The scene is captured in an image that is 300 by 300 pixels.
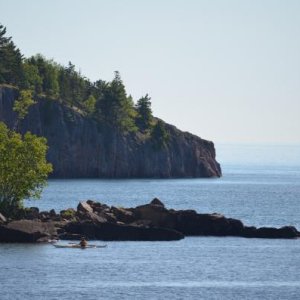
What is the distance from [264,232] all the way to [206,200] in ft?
231

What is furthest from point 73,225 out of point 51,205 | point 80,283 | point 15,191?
point 51,205

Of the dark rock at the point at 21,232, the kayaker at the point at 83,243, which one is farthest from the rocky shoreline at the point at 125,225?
the kayaker at the point at 83,243

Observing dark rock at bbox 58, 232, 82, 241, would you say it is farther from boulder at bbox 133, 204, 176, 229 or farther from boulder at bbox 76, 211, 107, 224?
boulder at bbox 133, 204, 176, 229

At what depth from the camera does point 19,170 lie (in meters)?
121

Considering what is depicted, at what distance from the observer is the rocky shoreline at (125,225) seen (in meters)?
114

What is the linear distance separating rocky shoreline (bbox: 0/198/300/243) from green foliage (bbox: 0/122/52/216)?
180 cm

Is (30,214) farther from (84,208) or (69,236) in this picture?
(69,236)

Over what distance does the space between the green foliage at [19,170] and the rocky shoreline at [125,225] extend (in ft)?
5.90

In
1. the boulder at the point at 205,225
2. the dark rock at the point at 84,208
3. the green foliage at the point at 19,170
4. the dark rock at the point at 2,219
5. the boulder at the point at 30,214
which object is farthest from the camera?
the boulder at the point at 205,225

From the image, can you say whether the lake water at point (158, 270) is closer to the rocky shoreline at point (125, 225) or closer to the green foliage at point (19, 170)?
the rocky shoreline at point (125, 225)

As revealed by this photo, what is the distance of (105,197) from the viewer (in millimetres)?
191125

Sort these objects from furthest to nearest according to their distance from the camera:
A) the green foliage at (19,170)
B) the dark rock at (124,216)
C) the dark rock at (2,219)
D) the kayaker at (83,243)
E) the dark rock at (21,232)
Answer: the dark rock at (124,216) < the green foliage at (19,170) < the dark rock at (2,219) < the kayaker at (83,243) < the dark rock at (21,232)

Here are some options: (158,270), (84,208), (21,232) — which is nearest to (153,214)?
(84,208)

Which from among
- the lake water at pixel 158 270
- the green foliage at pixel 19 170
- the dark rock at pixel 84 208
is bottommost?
the lake water at pixel 158 270
